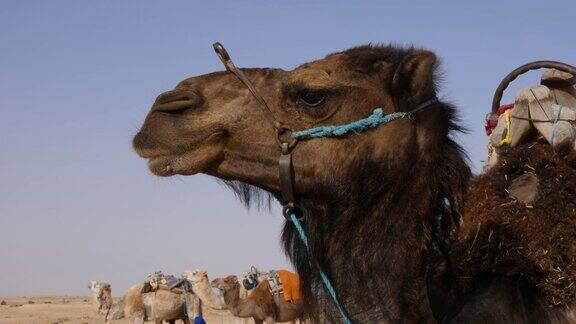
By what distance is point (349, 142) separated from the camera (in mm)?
3662

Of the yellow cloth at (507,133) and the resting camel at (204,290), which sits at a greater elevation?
the yellow cloth at (507,133)

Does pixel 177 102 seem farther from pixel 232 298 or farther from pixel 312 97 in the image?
pixel 232 298

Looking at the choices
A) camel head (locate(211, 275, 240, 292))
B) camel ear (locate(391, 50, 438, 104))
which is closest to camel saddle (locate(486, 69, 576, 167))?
camel ear (locate(391, 50, 438, 104))

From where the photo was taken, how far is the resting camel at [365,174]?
3.61 m

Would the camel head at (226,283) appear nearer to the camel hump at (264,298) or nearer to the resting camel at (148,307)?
the resting camel at (148,307)

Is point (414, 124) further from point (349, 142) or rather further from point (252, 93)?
point (252, 93)

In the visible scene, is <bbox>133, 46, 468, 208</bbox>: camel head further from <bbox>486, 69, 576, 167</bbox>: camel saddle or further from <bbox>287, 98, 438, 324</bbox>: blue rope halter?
<bbox>486, 69, 576, 167</bbox>: camel saddle

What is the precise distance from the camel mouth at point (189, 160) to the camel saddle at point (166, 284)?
73.4ft

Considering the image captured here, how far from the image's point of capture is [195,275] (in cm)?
2703

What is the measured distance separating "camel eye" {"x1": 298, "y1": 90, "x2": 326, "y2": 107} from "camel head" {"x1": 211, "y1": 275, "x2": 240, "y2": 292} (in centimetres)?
2172

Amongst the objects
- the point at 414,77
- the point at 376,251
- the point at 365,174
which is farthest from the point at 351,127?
the point at 376,251

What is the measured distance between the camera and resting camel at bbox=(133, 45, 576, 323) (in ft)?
11.8

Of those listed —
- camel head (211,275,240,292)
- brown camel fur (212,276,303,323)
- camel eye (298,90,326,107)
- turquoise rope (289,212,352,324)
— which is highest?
camel eye (298,90,326,107)

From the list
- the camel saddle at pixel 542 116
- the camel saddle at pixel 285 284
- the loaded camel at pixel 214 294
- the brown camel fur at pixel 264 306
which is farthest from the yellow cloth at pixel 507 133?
the loaded camel at pixel 214 294
